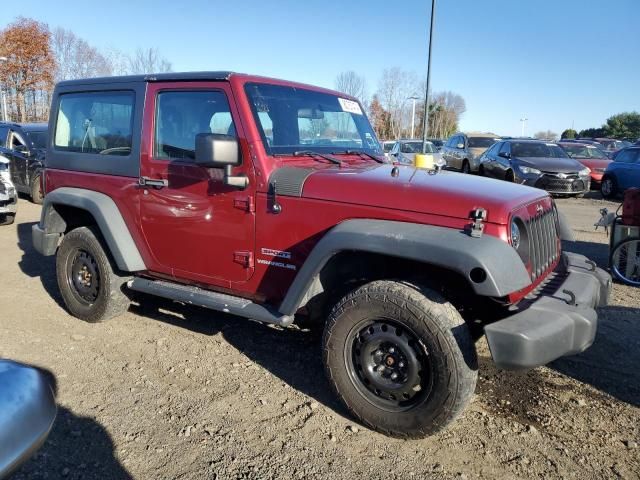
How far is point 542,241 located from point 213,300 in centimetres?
227

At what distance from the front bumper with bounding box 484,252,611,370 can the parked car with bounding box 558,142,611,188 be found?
15.4m

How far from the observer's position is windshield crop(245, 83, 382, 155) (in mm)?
3584

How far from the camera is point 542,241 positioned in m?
3.32

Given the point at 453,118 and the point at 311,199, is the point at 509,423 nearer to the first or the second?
the point at 311,199

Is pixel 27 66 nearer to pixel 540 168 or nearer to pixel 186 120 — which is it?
pixel 540 168

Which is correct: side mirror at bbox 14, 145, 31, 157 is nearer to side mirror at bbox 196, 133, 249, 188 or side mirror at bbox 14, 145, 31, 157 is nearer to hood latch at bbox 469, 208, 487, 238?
side mirror at bbox 196, 133, 249, 188

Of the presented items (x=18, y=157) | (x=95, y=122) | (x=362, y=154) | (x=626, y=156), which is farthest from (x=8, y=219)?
(x=626, y=156)

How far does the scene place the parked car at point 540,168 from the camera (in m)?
13.8

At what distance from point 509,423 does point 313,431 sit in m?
1.21

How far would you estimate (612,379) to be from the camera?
12.1 feet

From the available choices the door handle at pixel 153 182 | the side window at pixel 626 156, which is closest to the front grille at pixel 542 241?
the door handle at pixel 153 182

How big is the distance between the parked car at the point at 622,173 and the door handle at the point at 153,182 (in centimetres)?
1357


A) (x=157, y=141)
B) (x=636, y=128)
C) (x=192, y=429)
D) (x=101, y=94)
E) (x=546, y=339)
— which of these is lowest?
(x=192, y=429)

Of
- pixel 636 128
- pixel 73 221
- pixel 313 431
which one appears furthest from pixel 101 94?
pixel 636 128
